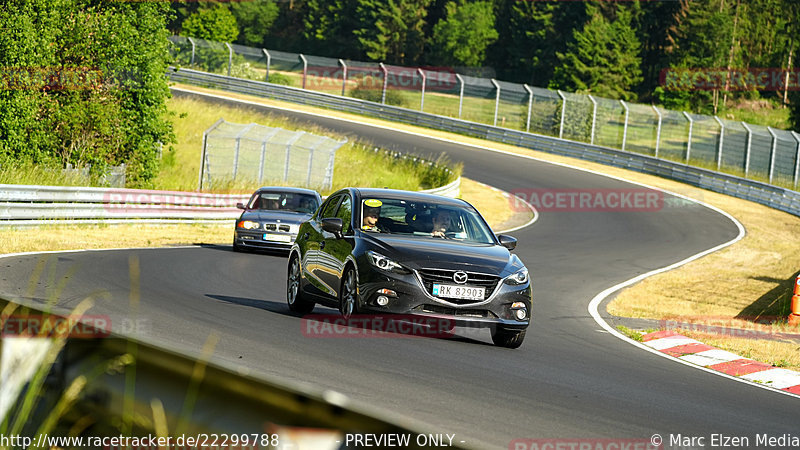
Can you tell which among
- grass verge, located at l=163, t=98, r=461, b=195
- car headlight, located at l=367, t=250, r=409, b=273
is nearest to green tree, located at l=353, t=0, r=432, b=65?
grass verge, located at l=163, t=98, r=461, b=195

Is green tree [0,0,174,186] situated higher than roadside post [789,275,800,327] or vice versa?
green tree [0,0,174,186]

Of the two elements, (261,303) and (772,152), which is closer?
(261,303)

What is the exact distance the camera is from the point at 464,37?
4272 inches

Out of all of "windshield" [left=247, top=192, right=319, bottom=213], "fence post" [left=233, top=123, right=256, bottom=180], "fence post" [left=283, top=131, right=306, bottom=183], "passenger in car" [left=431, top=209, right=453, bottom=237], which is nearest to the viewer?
"passenger in car" [left=431, top=209, right=453, bottom=237]

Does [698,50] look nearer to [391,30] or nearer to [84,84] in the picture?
[391,30]

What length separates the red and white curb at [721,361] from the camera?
10602mm

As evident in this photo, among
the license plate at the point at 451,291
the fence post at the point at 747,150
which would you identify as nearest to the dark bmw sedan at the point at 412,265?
the license plate at the point at 451,291

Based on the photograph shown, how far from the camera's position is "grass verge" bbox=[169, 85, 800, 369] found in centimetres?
1695

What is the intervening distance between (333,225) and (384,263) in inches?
44.4

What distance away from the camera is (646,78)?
102 m

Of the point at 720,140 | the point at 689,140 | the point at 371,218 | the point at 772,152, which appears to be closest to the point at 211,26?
the point at 689,140

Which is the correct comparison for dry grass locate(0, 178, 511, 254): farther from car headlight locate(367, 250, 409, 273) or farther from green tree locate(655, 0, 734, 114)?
green tree locate(655, 0, 734, 114)

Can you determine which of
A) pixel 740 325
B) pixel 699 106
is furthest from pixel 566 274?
pixel 699 106

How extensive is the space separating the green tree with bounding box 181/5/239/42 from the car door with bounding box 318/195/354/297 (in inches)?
3490
